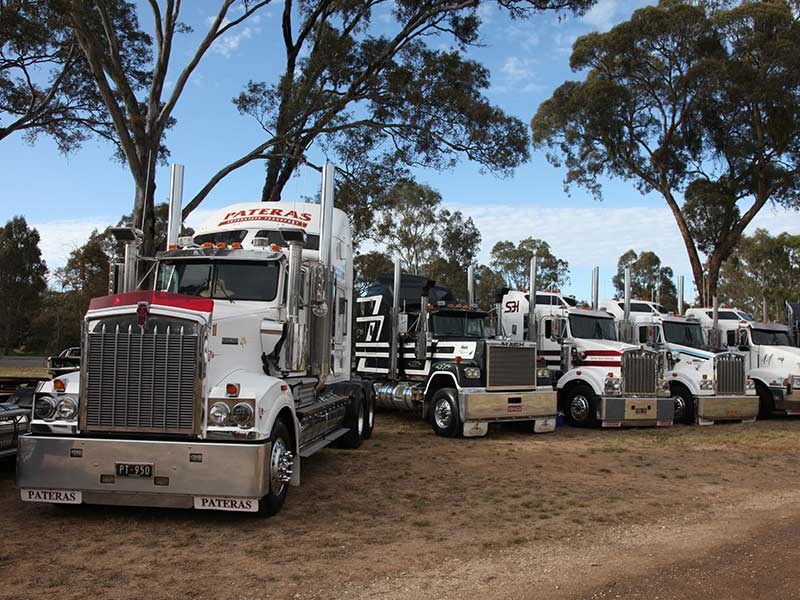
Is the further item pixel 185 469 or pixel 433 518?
pixel 433 518

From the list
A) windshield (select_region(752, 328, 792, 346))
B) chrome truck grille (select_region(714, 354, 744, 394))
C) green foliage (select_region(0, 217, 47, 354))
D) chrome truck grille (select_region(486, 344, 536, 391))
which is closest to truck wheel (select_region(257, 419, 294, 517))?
chrome truck grille (select_region(486, 344, 536, 391))

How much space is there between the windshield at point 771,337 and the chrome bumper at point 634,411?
17.5 feet

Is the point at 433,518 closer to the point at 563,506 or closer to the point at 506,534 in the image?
the point at 506,534

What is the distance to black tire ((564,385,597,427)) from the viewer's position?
15.2 meters

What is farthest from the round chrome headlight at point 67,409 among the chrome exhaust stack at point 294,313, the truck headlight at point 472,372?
the truck headlight at point 472,372

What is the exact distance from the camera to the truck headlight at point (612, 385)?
48.7 ft

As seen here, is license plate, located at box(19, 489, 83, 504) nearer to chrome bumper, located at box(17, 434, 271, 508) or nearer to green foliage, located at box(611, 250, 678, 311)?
chrome bumper, located at box(17, 434, 271, 508)

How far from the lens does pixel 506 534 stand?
20.7 ft

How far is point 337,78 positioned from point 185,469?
15701 millimetres

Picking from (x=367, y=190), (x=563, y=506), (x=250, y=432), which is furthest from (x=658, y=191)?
(x=250, y=432)

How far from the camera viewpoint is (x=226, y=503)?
20.2 feet

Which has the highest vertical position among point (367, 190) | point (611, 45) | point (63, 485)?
point (611, 45)

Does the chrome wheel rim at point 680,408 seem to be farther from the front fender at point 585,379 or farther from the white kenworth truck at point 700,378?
the front fender at point 585,379

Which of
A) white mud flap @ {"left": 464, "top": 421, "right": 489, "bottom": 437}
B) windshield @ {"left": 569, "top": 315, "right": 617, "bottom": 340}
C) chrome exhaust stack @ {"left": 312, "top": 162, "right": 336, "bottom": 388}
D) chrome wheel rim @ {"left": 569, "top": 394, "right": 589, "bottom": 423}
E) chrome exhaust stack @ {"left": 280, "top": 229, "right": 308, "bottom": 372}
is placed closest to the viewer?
chrome exhaust stack @ {"left": 280, "top": 229, "right": 308, "bottom": 372}
